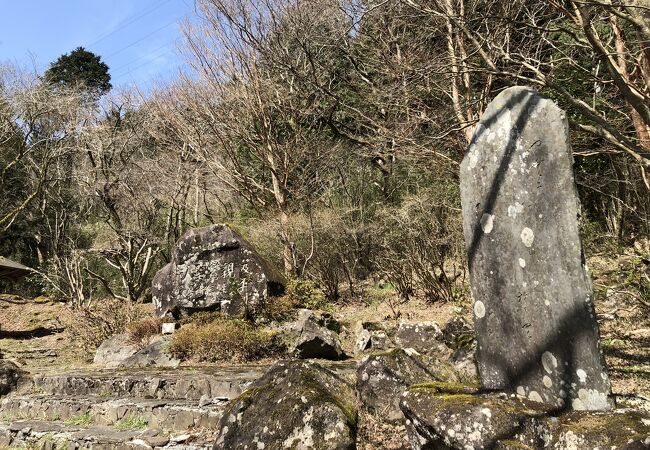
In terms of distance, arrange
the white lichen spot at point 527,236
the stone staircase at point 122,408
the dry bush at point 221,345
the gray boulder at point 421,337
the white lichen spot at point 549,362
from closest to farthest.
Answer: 1. the white lichen spot at point 549,362
2. the white lichen spot at point 527,236
3. the stone staircase at point 122,408
4. the gray boulder at point 421,337
5. the dry bush at point 221,345

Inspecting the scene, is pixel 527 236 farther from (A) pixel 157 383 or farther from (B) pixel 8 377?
(B) pixel 8 377

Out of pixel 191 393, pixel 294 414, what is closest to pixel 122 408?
pixel 191 393

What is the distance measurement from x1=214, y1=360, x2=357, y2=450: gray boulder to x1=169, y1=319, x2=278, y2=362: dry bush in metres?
5.00

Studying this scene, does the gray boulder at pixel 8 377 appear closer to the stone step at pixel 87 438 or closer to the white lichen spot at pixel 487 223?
the stone step at pixel 87 438

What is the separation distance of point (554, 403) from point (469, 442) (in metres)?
0.61

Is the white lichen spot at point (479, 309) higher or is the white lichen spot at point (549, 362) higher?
the white lichen spot at point (479, 309)

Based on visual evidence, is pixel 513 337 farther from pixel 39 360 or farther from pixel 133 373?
pixel 39 360

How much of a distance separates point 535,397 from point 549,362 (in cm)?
25

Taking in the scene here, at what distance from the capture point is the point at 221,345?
29.1ft

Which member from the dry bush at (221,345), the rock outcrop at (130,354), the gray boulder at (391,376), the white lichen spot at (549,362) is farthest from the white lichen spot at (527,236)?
the rock outcrop at (130,354)

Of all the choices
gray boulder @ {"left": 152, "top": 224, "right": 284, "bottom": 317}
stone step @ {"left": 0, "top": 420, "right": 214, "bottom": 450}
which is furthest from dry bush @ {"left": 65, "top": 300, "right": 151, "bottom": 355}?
stone step @ {"left": 0, "top": 420, "right": 214, "bottom": 450}

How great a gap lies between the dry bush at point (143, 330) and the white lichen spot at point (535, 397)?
27.3 feet

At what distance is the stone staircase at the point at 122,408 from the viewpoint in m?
5.26

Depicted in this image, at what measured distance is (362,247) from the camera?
14.2 m
